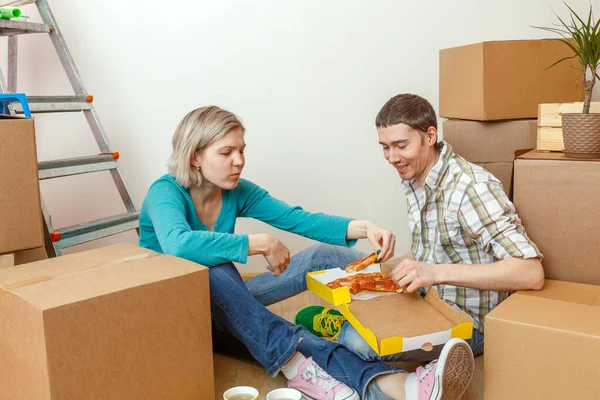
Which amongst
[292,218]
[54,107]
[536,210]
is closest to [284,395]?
[292,218]

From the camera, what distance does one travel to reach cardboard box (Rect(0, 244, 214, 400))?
1332 mm

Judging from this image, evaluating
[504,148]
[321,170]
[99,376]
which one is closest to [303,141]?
[321,170]

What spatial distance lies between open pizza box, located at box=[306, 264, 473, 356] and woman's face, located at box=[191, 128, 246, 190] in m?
0.40

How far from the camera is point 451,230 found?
5.61 feet

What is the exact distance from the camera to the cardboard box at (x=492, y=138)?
2068 millimetres

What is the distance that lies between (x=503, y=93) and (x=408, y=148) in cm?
50

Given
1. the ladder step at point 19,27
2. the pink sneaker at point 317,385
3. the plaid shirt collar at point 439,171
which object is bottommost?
the pink sneaker at point 317,385

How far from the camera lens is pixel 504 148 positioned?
2100 mm

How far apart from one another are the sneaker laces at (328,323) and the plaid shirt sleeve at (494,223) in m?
0.65

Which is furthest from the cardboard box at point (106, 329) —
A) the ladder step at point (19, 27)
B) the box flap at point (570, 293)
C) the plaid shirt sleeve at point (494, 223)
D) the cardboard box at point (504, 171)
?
the cardboard box at point (504, 171)

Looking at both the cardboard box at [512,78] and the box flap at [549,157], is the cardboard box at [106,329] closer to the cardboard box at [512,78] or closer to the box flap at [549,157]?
the box flap at [549,157]

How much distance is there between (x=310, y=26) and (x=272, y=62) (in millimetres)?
222

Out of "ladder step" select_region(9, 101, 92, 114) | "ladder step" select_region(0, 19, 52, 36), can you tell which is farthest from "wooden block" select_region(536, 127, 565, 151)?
"ladder step" select_region(0, 19, 52, 36)

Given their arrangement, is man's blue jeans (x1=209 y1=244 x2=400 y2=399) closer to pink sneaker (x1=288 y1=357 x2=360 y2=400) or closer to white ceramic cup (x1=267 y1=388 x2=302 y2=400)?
pink sneaker (x1=288 y1=357 x2=360 y2=400)
